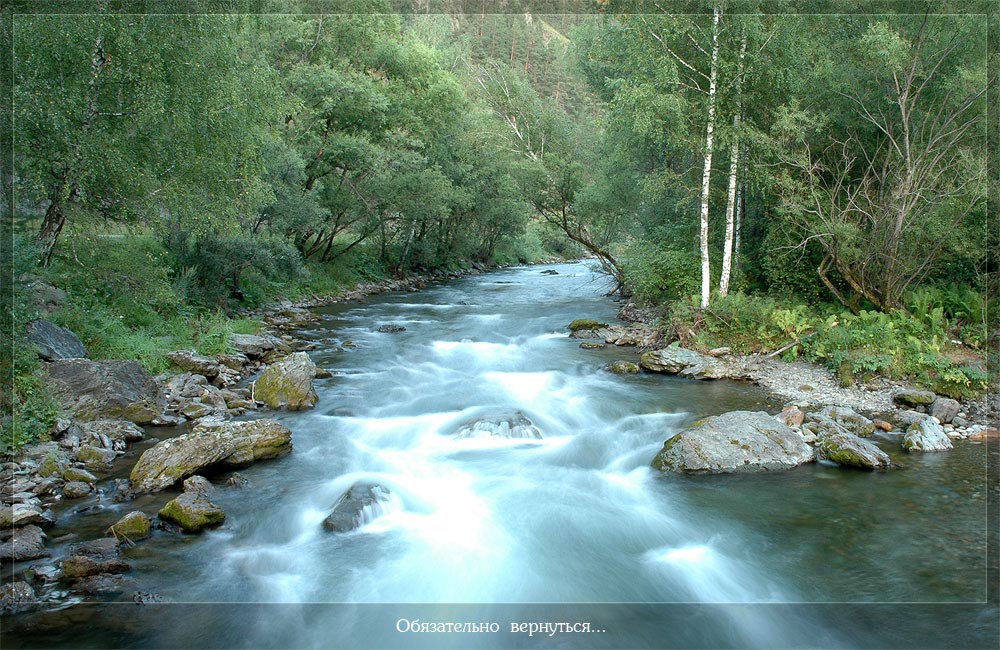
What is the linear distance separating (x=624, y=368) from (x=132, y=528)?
11377mm

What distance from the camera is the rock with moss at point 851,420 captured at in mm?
11391

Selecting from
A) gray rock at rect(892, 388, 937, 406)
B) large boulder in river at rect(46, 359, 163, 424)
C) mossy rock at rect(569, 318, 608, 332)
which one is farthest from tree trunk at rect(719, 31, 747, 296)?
large boulder in river at rect(46, 359, 163, 424)

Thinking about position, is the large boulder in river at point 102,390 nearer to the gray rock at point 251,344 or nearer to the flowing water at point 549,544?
the flowing water at point 549,544

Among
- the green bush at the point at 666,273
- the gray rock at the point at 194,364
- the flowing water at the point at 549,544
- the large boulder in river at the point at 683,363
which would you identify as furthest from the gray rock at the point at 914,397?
the gray rock at the point at 194,364

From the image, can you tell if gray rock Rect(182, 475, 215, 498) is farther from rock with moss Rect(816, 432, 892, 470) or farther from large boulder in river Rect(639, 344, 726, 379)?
large boulder in river Rect(639, 344, 726, 379)

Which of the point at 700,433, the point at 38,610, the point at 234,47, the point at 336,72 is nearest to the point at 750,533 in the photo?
the point at 700,433

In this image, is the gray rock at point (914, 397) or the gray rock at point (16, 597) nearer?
the gray rock at point (16, 597)

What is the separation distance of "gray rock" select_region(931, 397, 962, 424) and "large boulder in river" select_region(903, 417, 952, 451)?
0.81 metres

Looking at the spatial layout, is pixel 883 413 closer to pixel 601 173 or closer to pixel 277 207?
pixel 601 173

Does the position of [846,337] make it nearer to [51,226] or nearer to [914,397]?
[914,397]

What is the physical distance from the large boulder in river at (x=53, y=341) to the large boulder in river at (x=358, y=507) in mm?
5889

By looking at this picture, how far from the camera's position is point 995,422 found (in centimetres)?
1156

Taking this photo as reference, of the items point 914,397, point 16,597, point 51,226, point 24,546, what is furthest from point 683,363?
point 51,226

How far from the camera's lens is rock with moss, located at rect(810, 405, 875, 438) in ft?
37.4
